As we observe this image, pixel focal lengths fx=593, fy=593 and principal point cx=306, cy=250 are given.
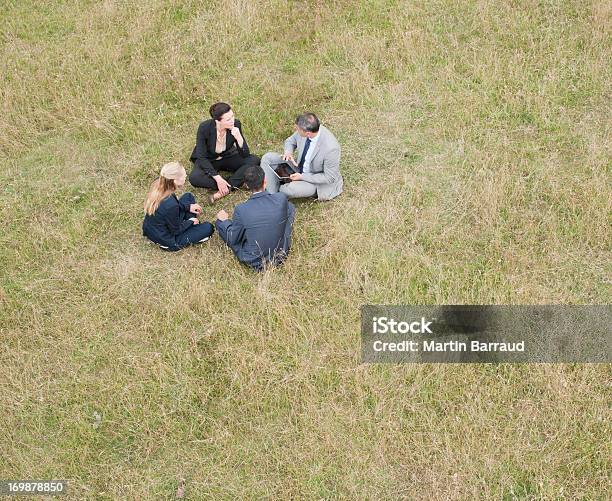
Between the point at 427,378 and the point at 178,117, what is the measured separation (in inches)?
266

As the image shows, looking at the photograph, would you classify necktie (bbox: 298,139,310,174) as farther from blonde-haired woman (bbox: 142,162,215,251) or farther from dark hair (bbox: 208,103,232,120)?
blonde-haired woman (bbox: 142,162,215,251)

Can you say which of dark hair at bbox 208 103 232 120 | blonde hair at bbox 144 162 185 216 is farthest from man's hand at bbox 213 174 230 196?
blonde hair at bbox 144 162 185 216

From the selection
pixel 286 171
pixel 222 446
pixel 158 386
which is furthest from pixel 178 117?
pixel 222 446

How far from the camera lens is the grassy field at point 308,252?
242 inches

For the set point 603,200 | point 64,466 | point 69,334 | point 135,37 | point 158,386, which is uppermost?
point 135,37

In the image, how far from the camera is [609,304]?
7312 millimetres

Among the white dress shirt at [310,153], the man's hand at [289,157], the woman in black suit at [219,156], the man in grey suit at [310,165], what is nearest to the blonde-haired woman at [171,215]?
the woman in black suit at [219,156]

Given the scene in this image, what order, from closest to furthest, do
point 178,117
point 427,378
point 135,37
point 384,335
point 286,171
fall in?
point 427,378 → point 384,335 → point 286,171 → point 178,117 → point 135,37

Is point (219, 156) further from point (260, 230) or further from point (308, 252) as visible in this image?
point (308, 252)

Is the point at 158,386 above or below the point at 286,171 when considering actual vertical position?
below

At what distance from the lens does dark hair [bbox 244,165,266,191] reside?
301 inches

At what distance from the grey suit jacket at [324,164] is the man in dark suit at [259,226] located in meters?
1.06

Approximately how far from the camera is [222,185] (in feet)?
30.0

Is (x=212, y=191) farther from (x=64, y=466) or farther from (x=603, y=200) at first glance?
(x=603, y=200)
